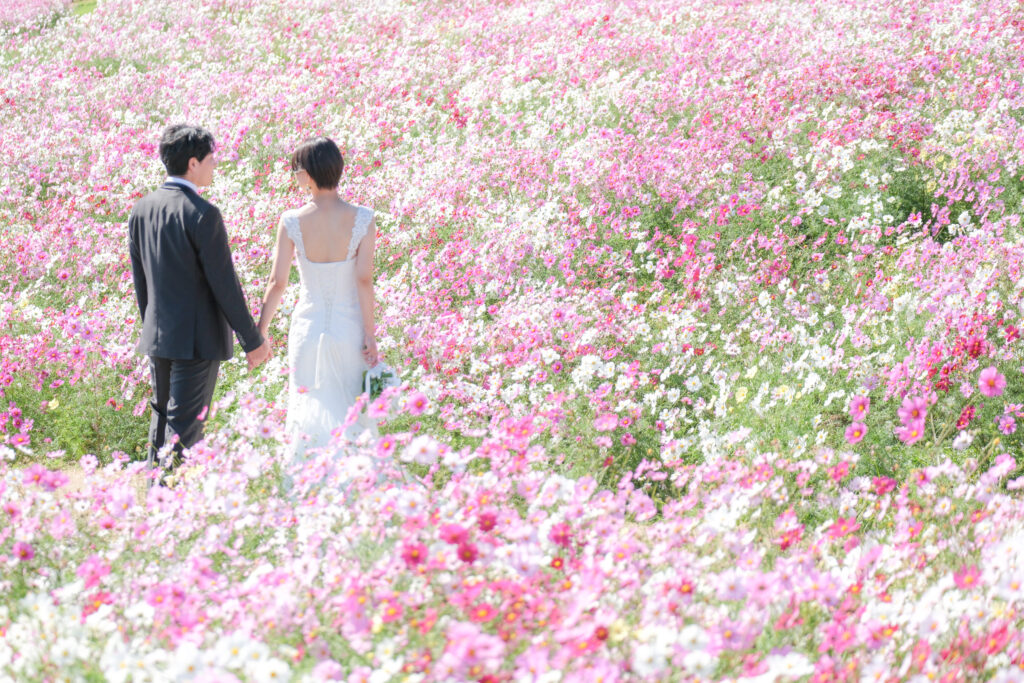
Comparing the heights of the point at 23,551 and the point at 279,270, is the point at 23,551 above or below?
below

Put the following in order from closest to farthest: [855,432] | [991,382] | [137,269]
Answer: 1. [855,432]
2. [991,382]
3. [137,269]

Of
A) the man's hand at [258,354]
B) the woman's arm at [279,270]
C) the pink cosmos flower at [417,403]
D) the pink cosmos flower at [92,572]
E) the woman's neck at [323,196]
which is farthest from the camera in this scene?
the man's hand at [258,354]

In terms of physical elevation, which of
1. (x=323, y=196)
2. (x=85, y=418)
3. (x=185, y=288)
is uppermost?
(x=323, y=196)

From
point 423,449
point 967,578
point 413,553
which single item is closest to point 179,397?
point 423,449

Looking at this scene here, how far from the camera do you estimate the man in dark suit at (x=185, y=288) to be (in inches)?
178

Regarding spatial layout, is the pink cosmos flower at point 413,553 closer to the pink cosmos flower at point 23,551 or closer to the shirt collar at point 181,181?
the pink cosmos flower at point 23,551

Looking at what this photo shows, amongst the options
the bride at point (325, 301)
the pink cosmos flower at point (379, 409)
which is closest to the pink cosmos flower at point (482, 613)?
the pink cosmos flower at point (379, 409)

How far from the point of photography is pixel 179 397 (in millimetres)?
4785

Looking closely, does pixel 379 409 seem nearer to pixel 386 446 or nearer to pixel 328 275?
pixel 386 446

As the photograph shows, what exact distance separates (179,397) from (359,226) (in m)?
1.36

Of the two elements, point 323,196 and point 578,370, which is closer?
point 323,196

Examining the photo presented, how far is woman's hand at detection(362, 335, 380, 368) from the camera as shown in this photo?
4.79 m

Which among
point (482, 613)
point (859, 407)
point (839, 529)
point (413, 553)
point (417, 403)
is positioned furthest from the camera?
point (859, 407)

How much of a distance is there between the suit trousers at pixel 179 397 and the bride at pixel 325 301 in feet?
1.36
